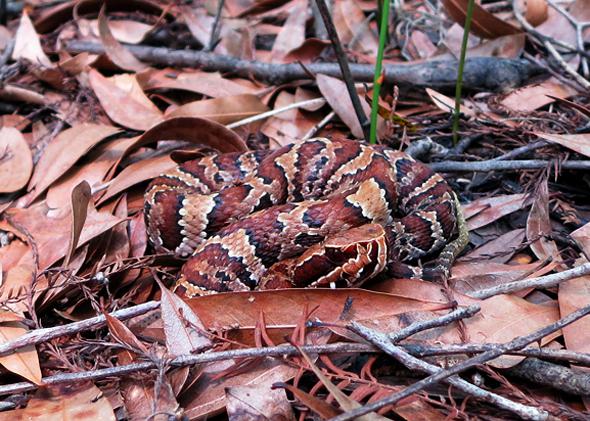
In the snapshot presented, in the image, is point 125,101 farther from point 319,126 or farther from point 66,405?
point 66,405

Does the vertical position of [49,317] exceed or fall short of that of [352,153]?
it falls short

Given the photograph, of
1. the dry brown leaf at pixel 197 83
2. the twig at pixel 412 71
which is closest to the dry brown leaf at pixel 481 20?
the twig at pixel 412 71

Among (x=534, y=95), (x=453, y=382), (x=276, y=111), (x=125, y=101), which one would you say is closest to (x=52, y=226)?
(x=125, y=101)

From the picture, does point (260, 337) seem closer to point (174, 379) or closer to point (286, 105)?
point (174, 379)

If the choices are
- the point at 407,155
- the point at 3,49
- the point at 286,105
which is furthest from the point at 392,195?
the point at 3,49

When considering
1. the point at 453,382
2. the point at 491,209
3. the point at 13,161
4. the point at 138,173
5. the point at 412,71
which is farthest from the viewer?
the point at 412,71

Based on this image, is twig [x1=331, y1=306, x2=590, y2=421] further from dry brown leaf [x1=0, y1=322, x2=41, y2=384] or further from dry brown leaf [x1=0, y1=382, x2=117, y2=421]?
dry brown leaf [x1=0, y1=322, x2=41, y2=384]
